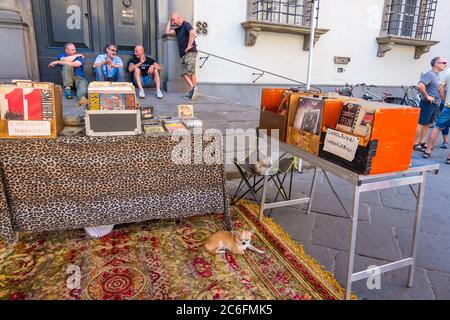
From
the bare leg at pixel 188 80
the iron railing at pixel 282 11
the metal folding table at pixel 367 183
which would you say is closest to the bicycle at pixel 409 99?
the iron railing at pixel 282 11

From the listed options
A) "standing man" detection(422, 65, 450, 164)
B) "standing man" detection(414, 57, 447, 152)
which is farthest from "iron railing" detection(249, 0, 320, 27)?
"standing man" detection(422, 65, 450, 164)

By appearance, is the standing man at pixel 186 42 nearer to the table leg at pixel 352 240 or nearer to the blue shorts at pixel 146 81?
the blue shorts at pixel 146 81

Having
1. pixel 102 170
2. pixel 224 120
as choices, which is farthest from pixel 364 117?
pixel 224 120

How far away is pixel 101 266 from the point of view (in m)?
1.93

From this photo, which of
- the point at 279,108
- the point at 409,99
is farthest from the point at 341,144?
the point at 409,99

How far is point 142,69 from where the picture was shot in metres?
5.16

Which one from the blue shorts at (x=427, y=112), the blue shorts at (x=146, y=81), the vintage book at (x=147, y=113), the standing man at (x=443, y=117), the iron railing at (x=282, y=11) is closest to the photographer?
the vintage book at (x=147, y=113)

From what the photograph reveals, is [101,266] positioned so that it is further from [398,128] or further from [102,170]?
[398,128]

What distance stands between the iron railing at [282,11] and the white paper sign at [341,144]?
16.5 feet

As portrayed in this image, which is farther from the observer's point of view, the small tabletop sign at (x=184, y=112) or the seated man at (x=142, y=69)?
the seated man at (x=142, y=69)

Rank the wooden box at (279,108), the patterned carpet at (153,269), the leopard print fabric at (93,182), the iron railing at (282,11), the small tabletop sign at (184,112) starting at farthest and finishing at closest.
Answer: the iron railing at (282,11)
the small tabletop sign at (184,112)
the wooden box at (279,108)
the leopard print fabric at (93,182)
the patterned carpet at (153,269)

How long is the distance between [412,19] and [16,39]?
8.38 metres

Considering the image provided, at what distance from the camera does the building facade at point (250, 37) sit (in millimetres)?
4797

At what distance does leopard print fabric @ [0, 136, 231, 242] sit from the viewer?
6.26 feet
